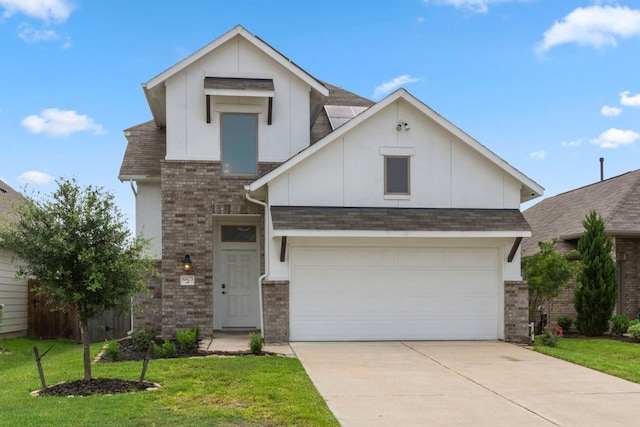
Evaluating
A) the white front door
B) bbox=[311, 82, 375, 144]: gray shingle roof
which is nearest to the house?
the white front door

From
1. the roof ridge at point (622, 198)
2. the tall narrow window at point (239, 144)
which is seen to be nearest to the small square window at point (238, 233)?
the tall narrow window at point (239, 144)

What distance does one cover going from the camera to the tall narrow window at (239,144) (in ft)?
56.3

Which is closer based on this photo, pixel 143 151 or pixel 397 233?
pixel 397 233

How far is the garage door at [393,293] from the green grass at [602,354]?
1871mm

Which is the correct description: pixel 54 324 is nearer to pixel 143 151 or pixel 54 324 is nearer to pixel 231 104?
pixel 143 151

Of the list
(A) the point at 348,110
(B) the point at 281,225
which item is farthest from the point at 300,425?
(A) the point at 348,110

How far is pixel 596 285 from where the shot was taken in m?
19.0

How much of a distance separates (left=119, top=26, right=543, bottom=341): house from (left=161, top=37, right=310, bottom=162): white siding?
0.09ft

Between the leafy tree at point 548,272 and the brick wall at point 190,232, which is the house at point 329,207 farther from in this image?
the leafy tree at point 548,272

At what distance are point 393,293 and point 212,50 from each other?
7.45m

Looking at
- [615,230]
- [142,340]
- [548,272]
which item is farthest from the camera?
[615,230]

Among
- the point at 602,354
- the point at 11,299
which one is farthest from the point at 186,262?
the point at 602,354

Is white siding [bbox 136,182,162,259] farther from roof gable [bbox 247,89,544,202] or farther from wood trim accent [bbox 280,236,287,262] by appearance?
wood trim accent [bbox 280,236,287,262]

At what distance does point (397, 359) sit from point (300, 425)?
5697 mm
